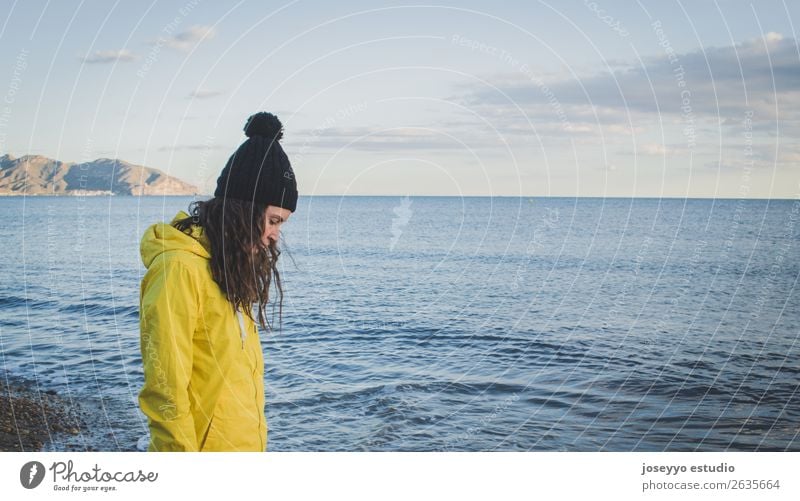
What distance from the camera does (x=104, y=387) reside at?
9461 millimetres

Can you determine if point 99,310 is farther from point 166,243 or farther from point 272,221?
point 166,243

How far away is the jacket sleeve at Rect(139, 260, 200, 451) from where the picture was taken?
2.39 metres

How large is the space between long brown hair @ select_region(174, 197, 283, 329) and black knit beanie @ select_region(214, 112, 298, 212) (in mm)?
55

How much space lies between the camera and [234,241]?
272 centimetres

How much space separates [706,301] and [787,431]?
11160 millimetres

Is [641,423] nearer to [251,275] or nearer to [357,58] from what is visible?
[357,58]

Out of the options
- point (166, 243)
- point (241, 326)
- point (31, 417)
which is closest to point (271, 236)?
point (241, 326)

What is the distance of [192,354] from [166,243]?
0.44 metres

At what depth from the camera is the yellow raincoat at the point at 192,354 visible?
2.40m

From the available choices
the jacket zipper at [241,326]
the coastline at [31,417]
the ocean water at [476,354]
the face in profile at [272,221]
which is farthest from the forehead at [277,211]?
the coastline at [31,417]

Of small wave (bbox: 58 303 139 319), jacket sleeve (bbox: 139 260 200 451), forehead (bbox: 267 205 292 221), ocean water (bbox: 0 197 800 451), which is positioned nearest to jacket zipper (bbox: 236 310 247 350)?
jacket sleeve (bbox: 139 260 200 451)
